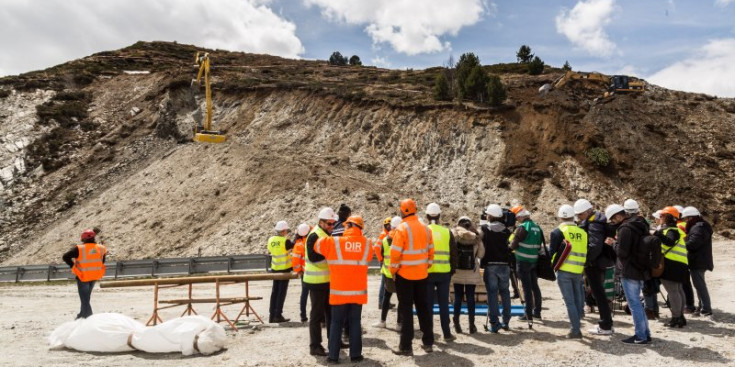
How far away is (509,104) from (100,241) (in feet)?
89.0

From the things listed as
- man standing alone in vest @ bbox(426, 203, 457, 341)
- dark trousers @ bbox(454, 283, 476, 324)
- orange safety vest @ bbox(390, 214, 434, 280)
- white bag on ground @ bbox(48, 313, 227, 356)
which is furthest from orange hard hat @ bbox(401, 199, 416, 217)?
white bag on ground @ bbox(48, 313, 227, 356)

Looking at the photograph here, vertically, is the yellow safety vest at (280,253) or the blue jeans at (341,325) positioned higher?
the yellow safety vest at (280,253)

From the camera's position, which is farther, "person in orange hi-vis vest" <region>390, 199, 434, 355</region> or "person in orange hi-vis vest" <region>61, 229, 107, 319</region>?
"person in orange hi-vis vest" <region>61, 229, 107, 319</region>

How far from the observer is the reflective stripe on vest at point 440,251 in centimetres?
854

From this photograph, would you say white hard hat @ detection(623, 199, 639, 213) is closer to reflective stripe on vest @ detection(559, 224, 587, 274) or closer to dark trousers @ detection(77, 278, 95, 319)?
reflective stripe on vest @ detection(559, 224, 587, 274)

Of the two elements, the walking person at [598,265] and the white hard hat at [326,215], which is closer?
the white hard hat at [326,215]

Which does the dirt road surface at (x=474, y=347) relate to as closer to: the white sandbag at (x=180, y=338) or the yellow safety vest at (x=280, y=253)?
the white sandbag at (x=180, y=338)

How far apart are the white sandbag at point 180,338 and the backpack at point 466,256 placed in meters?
4.36

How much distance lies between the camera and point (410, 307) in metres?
7.96

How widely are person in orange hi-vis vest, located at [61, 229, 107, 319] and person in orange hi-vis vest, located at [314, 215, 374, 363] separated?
19.4 feet

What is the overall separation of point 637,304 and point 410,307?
3.50 m

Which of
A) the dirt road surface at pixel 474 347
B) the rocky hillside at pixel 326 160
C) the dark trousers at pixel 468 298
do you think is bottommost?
the dirt road surface at pixel 474 347

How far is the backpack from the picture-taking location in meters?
9.24

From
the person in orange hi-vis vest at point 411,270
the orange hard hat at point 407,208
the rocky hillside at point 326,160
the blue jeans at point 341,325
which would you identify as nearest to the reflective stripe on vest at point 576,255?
the person in orange hi-vis vest at point 411,270
